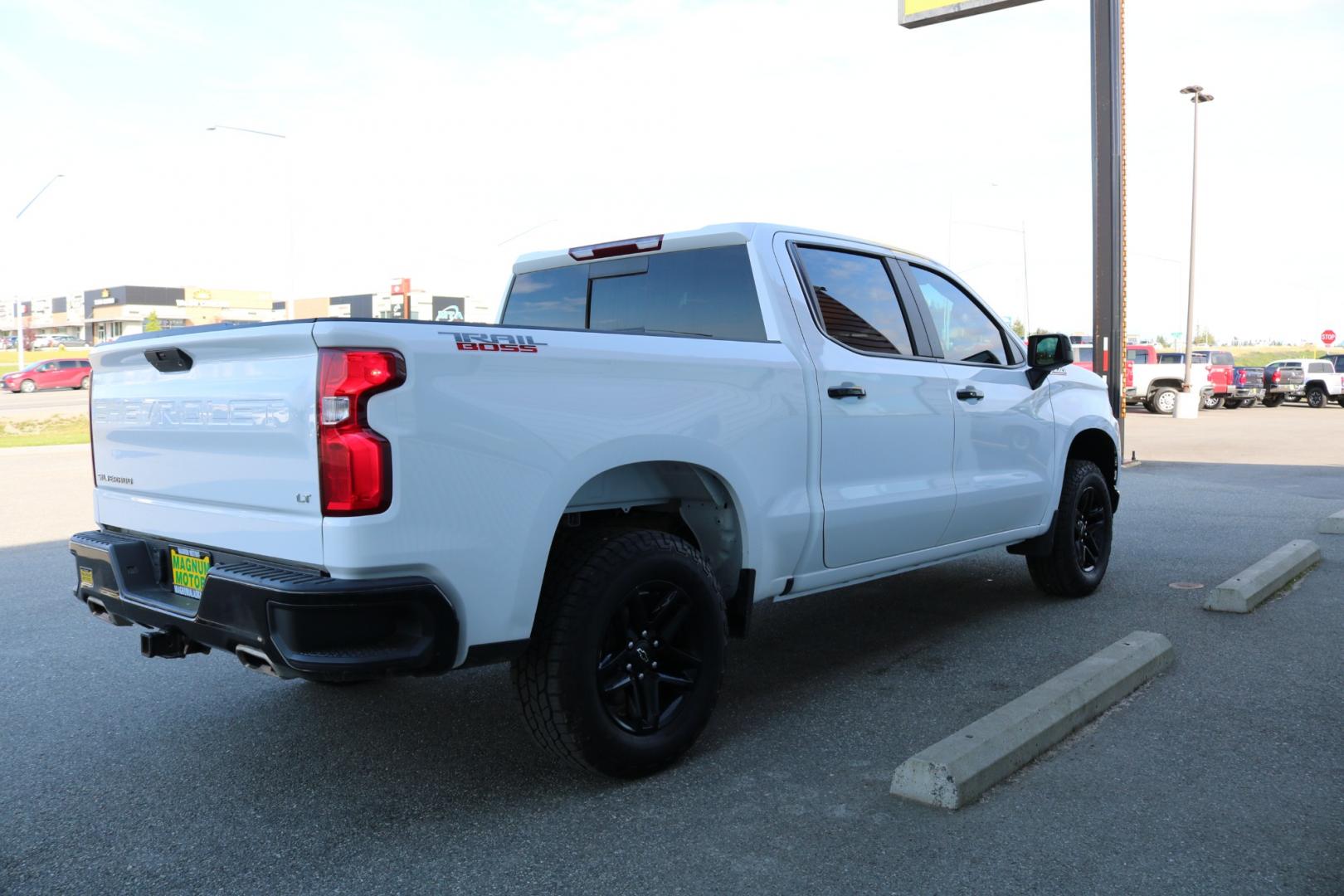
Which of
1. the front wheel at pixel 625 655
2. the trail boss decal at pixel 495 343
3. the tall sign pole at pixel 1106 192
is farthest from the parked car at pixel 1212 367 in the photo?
the trail boss decal at pixel 495 343

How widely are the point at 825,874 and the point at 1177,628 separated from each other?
3.62 meters

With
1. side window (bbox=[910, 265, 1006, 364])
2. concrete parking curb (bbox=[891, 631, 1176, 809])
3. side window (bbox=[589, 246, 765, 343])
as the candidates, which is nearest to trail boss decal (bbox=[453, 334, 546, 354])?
side window (bbox=[589, 246, 765, 343])

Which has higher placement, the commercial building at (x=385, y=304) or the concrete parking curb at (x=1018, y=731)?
the commercial building at (x=385, y=304)

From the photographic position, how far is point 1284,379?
1394 inches

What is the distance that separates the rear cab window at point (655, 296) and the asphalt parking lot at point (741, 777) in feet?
5.33

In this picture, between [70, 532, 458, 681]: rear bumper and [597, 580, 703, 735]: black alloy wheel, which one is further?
[597, 580, 703, 735]: black alloy wheel

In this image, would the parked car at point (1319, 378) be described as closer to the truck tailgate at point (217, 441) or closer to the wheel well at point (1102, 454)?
the wheel well at point (1102, 454)

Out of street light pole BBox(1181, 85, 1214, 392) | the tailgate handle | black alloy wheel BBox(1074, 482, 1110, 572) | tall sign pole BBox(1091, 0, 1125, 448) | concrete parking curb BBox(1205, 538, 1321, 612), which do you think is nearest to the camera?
the tailgate handle

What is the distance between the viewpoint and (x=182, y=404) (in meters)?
3.68

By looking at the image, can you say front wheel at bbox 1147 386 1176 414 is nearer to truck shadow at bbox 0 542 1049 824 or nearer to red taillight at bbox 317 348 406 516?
truck shadow at bbox 0 542 1049 824

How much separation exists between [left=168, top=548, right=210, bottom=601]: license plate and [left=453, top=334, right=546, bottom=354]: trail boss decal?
3.79ft

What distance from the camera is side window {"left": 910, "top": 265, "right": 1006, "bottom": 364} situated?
18.2 feet

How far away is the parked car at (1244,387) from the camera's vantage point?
33.9 meters

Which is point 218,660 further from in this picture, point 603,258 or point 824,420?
point 824,420
